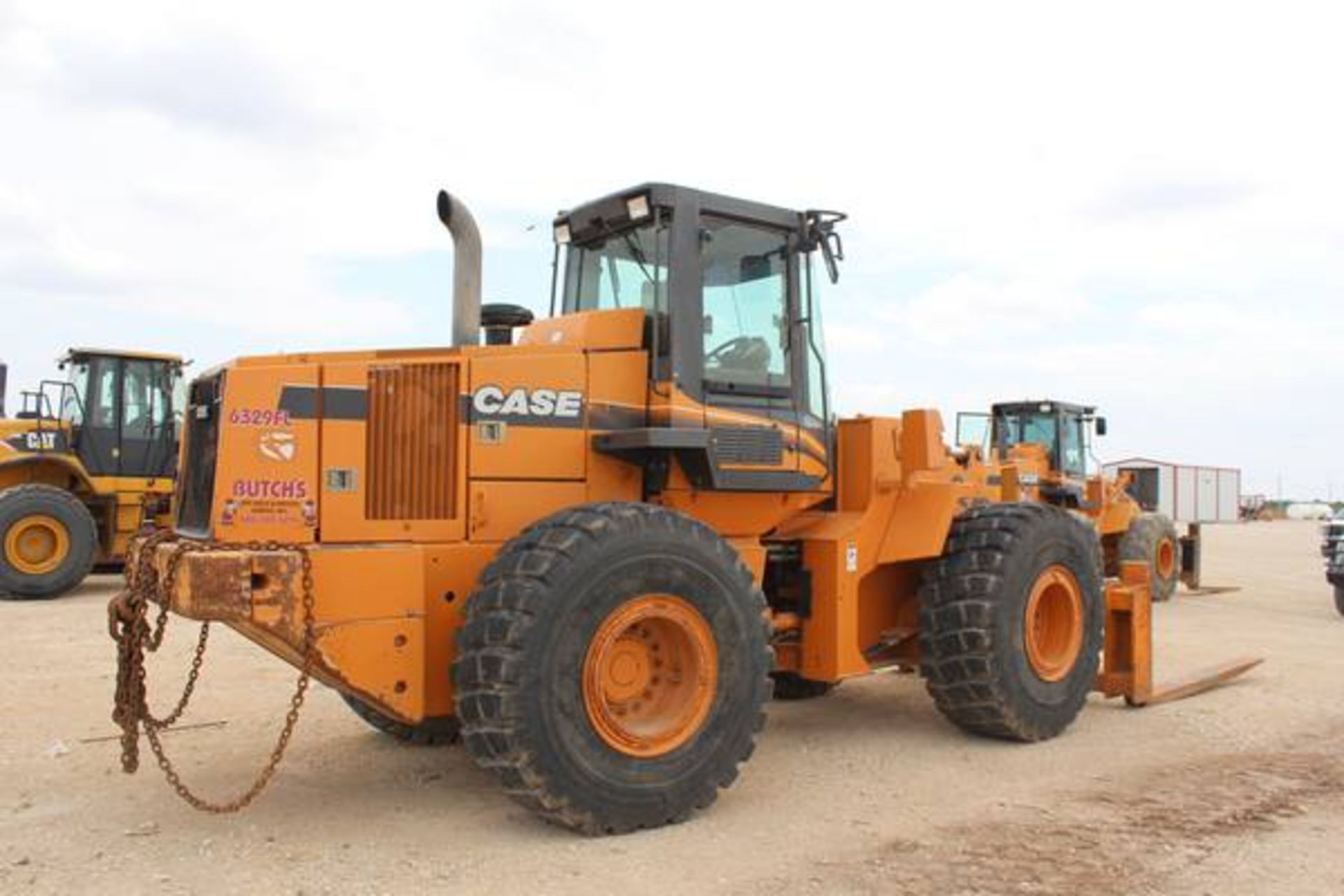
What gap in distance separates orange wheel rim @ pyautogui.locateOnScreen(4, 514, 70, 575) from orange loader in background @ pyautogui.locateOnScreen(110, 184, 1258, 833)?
31.3 ft

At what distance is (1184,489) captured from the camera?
22.5m

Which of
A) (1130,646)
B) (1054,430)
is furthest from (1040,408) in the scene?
(1130,646)

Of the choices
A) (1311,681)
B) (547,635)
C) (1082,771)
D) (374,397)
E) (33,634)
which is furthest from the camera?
(33,634)

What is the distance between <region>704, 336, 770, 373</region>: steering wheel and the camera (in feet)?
20.9

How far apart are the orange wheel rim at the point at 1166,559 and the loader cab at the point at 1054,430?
1530 millimetres

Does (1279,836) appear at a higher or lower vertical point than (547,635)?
A: lower

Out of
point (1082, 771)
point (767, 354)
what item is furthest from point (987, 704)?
point (767, 354)

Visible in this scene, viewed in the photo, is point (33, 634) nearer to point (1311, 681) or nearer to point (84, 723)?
point (84, 723)

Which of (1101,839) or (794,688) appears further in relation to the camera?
(794,688)

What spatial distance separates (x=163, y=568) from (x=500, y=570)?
4.86 feet

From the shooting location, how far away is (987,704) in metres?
6.87

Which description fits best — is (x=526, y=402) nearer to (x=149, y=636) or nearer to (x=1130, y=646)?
(x=149, y=636)

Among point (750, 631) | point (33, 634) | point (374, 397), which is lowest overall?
point (33, 634)

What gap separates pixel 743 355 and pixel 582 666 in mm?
2159
